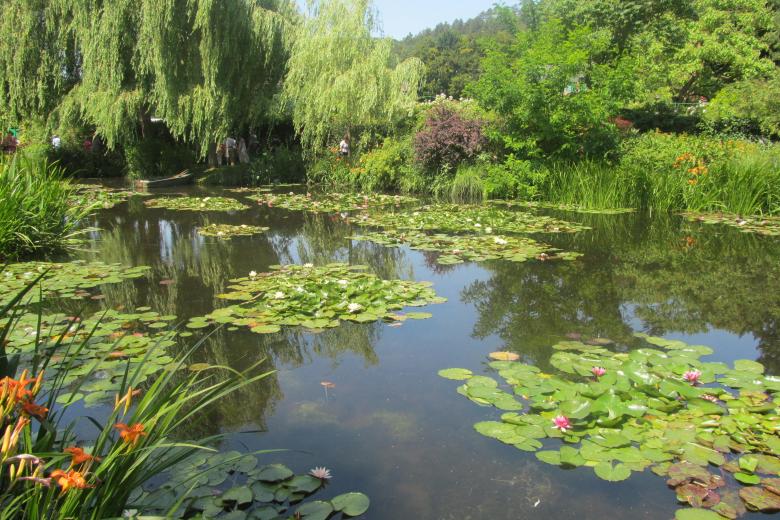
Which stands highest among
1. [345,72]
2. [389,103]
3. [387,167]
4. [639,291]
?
[345,72]

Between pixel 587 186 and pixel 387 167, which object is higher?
pixel 387 167

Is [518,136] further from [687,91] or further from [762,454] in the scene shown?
[687,91]

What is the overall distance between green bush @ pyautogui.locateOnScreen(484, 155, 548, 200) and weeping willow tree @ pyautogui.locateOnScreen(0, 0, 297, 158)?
7587 mm

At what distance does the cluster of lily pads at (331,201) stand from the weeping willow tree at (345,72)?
3143mm

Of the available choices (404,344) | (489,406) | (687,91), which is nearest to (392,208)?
(404,344)

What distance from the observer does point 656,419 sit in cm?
276

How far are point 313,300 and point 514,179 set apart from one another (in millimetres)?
7889

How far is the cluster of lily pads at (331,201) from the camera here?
445 inches

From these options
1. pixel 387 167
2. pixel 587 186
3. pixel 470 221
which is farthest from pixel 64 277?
pixel 387 167

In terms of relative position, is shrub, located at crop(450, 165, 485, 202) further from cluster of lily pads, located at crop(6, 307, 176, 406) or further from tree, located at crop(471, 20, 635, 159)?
cluster of lily pads, located at crop(6, 307, 176, 406)

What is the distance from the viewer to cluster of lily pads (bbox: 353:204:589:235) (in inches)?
326

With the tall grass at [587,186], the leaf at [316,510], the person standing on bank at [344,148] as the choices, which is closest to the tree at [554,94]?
the tall grass at [587,186]

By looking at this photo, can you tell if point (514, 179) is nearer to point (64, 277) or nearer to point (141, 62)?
point (64, 277)

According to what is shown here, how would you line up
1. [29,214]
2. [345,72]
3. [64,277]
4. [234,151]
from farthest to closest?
1. [234,151]
2. [345,72]
3. [29,214]
4. [64,277]
